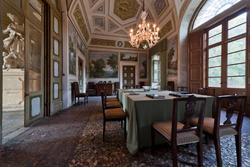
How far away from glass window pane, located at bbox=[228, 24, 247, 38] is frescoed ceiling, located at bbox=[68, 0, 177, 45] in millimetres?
2764

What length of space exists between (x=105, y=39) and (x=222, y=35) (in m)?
7.61

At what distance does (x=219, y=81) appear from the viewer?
5613 millimetres

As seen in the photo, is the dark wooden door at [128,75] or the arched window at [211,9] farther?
the dark wooden door at [128,75]

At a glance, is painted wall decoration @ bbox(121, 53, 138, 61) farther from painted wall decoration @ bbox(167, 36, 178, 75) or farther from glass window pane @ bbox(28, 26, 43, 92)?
glass window pane @ bbox(28, 26, 43, 92)

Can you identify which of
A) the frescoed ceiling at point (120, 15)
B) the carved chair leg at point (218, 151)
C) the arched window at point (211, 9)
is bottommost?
the carved chair leg at point (218, 151)

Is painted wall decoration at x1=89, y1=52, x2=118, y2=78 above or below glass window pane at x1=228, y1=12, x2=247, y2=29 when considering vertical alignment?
below

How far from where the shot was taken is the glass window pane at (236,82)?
463 cm

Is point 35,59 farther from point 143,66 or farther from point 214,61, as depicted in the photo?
point 143,66

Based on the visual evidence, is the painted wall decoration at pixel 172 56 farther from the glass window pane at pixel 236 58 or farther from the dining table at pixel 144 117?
the dining table at pixel 144 117

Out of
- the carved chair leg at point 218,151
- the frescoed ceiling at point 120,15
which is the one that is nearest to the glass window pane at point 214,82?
the frescoed ceiling at point 120,15

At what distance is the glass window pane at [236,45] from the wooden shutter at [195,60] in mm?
1282

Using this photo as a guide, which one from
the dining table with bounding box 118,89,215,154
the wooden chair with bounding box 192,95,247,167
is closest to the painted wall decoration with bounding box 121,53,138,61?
the dining table with bounding box 118,89,215,154

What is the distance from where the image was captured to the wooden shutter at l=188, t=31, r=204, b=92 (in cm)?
641

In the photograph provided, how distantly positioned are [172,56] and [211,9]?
2.65 m
